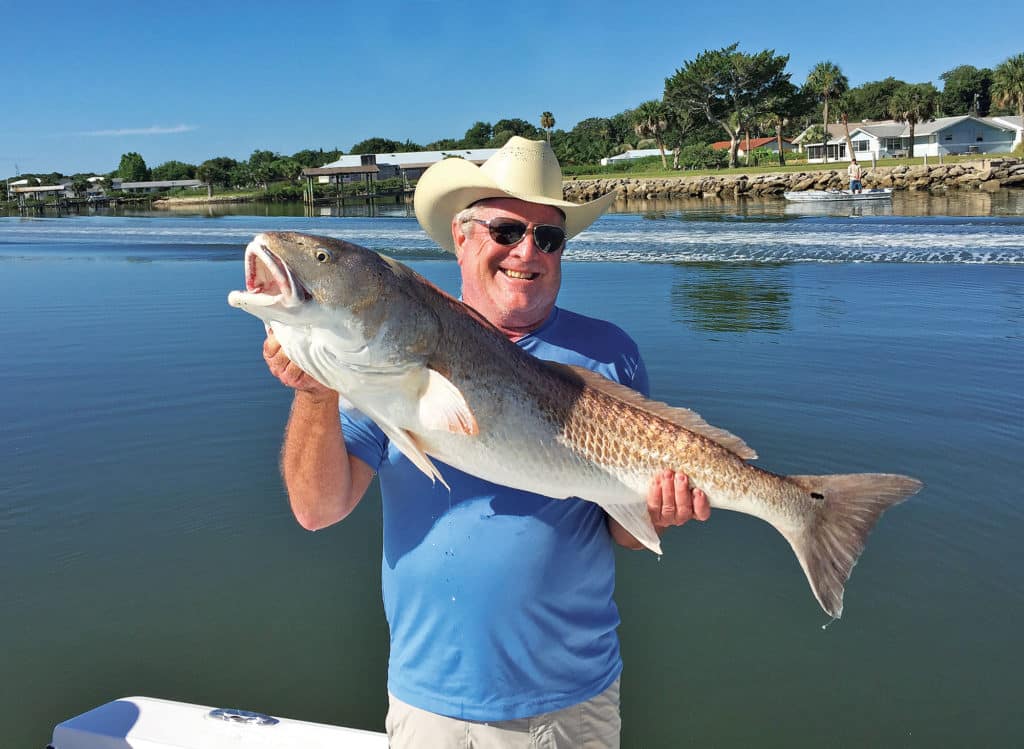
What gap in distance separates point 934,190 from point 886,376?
5548cm

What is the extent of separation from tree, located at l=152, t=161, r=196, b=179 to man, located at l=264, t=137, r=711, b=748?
585 ft

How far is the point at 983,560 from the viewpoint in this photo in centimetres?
623

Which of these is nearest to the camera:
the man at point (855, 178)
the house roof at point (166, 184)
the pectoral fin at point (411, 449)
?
the pectoral fin at point (411, 449)

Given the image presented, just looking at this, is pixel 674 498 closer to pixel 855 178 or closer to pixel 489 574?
pixel 489 574

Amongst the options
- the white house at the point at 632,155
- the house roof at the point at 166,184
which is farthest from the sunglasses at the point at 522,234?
the house roof at the point at 166,184

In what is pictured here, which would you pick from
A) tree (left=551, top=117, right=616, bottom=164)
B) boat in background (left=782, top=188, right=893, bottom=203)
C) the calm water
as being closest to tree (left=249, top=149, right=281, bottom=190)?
tree (left=551, top=117, right=616, bottom=164)

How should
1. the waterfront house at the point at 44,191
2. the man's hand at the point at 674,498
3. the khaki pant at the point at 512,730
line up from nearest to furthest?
1. the khaki pant at the point at 512,730
2. the man's hand at the point at 674,498
3. the waterfront house at the point at 44,191

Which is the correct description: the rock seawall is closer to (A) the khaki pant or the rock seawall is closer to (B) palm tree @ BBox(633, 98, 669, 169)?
(B) palm tree @ BBox(633, 98, 669, 169)

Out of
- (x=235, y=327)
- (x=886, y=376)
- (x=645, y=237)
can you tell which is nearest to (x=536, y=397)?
(x=886, y=376)

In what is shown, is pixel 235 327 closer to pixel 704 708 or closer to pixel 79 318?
pixel 79 318

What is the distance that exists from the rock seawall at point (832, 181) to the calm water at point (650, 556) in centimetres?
4366

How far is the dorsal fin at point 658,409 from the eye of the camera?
9.82 ft

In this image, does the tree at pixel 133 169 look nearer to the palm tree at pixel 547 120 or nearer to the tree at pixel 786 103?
the palm tree at pixel 547 120

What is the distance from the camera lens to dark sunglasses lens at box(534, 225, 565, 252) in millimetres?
3191
